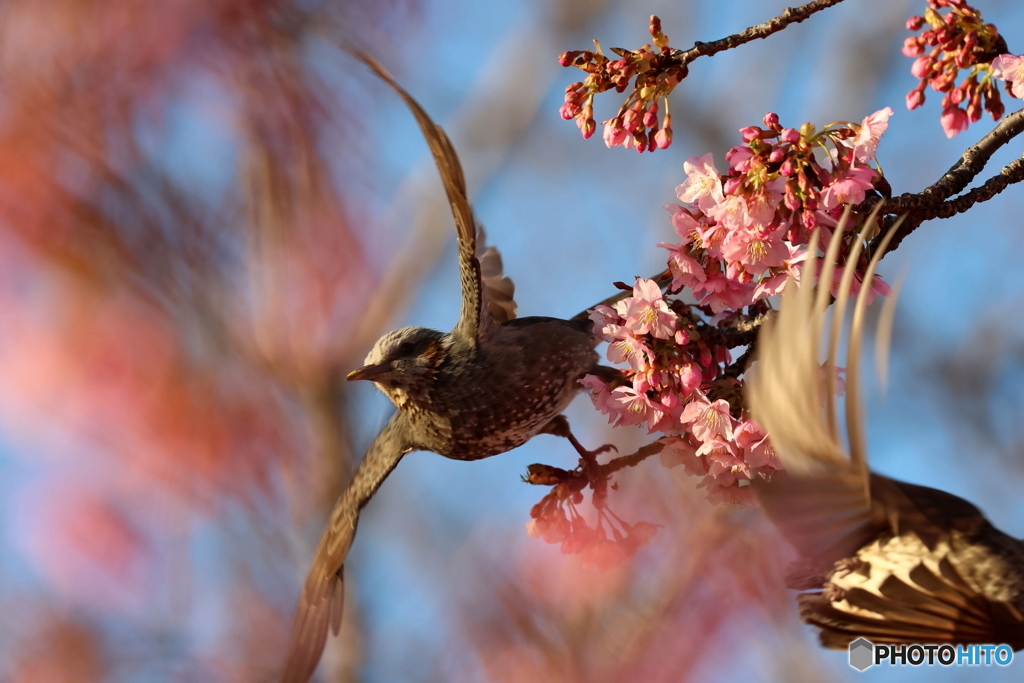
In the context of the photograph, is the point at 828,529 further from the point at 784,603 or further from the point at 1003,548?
the point at 784,603

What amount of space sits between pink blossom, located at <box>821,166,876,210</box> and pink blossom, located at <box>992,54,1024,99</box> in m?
0.30

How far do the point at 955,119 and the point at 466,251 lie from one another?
1.14 meters

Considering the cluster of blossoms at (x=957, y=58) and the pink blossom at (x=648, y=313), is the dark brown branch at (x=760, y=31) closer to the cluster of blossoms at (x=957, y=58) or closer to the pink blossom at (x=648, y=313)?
the cluster of blossoms at (x=957, y=58)

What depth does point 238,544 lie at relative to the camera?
535cm

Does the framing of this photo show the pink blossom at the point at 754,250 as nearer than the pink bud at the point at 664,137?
Yes

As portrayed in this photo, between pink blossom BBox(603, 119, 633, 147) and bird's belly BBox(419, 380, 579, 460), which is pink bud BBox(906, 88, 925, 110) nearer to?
pink blossom BBox(603, 119, 633, 147)

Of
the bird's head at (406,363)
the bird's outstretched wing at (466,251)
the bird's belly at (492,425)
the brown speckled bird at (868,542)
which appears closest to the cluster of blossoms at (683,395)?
the brown speckled bird at (868,542)

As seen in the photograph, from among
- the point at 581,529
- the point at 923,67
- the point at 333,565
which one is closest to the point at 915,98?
the point at 923,67

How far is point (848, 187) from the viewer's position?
5.22ft

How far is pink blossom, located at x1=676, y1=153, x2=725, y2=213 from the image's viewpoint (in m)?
1.79

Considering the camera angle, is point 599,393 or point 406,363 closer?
point 599,393

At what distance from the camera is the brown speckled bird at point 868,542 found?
51.5 inches

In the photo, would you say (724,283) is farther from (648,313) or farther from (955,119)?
(955,119)

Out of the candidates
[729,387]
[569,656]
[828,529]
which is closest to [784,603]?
[569,656]
